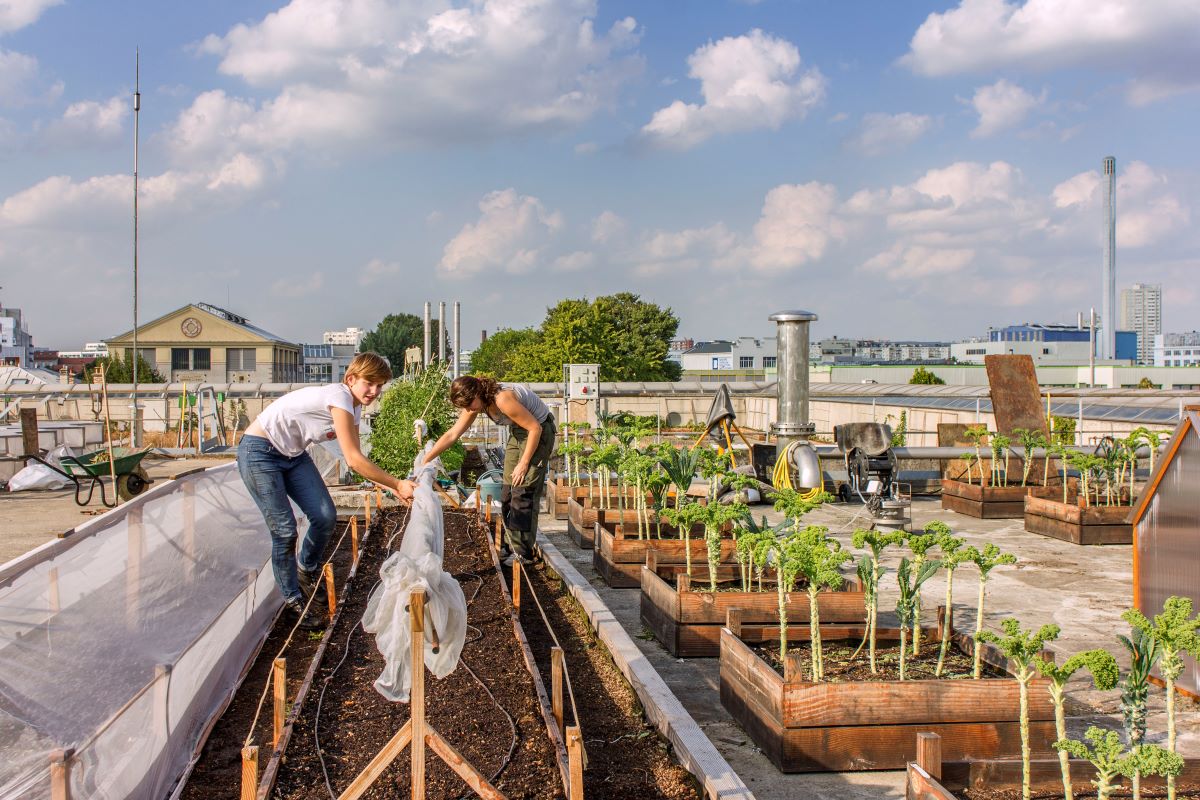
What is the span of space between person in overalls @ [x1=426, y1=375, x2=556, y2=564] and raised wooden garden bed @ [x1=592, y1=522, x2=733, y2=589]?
557mm

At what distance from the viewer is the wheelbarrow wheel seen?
12.3 metres

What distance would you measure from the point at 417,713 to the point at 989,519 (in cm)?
935

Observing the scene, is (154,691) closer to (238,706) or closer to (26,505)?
(238,706)

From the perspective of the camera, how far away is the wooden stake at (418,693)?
2.87 m

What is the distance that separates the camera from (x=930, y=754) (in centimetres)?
306

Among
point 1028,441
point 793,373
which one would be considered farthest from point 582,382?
point 1028,441

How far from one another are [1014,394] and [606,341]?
4874 cm

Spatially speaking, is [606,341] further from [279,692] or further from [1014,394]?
[279,692]

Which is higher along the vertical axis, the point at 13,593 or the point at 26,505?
the point at 13,593

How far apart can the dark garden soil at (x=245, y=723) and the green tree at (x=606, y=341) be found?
49764 millimetres

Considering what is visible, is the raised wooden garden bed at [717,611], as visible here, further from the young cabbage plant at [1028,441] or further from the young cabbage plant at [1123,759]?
the young cabbage plant at [1028,441]

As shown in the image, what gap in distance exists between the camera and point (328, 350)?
14188cm

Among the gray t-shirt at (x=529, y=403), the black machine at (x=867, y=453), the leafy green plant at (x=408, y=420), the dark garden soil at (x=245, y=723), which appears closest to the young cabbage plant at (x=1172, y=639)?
the dark garden soil at (x=245, y=723)

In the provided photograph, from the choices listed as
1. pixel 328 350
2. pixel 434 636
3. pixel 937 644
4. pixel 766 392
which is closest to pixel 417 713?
pixel 434 636
